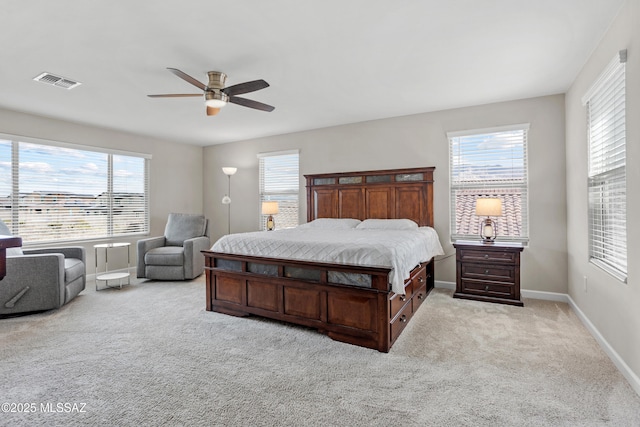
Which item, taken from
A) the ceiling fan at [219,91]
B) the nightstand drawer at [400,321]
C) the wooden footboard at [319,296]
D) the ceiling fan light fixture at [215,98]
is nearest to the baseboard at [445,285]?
the wooden footboard at [319,296]

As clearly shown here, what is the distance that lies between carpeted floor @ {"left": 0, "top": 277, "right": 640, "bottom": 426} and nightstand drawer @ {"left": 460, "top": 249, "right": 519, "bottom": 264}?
0.69 metres

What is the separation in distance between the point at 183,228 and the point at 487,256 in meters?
4.80

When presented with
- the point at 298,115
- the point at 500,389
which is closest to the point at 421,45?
the point at 298,115

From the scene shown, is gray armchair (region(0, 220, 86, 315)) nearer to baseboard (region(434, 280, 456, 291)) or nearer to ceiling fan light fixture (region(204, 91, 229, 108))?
ceiling fan light fixture (region(204, 91, 229, 108))

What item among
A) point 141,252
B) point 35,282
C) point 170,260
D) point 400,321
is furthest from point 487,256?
point 35,282

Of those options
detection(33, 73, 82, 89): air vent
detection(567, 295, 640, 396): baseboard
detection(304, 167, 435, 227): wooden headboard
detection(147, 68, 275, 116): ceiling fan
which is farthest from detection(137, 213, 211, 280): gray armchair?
detection(567, 295, 640, 396): baseboard

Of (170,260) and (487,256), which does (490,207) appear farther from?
(170,260)

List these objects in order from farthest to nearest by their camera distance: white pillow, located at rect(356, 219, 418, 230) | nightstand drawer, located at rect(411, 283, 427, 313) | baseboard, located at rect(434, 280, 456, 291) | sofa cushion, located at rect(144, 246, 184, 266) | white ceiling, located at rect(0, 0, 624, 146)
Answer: sofa cushion, located at rect(144, 246, 184, 266) → baseboard, located at rect(434, 280, 456, 291) → white pillow, located at rect(356, 219, 418, 230) → nightstand drawer, located at rect(411, 283, 427, 313) → white ceiling, located at rect(0, 0, 624, 146)

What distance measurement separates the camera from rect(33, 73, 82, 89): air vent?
10.6 ft

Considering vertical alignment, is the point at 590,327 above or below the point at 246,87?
below

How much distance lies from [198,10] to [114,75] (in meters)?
1.63

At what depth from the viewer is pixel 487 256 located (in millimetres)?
3881

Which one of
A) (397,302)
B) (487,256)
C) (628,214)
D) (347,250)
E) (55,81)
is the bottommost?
(397,302)

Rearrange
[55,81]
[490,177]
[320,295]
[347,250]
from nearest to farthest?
[347,250] < [320,295] < [55,81] < [490,177]
